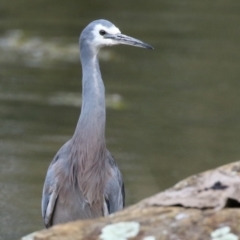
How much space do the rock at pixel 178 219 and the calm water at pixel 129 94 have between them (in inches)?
172

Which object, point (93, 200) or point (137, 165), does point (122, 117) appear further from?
A: point (93, 200)

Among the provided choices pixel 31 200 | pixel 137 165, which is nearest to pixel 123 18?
pixel 137 165

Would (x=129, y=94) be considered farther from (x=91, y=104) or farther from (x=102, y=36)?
(x=91, y=104)

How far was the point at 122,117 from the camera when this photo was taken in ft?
37.5

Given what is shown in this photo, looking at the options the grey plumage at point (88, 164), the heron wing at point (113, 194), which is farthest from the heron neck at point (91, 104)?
the heron wing at point (113, 194)

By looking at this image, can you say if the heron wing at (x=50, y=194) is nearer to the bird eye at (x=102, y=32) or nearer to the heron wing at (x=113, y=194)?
the heron wing at (x=113, y=194)

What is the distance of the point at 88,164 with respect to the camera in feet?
21.2

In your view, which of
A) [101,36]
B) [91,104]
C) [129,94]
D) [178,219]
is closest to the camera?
[178,219]

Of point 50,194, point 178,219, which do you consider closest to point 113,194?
point 50,194

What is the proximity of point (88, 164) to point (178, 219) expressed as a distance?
309 centimetres

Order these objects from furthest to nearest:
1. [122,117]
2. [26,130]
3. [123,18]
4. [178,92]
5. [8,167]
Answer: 1. [123,18]
2. [178,92]
3. [122,117]
4. [26,130]
5. [8,167]

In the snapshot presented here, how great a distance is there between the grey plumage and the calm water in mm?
1570

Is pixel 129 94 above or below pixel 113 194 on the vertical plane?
below

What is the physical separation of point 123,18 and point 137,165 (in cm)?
852
